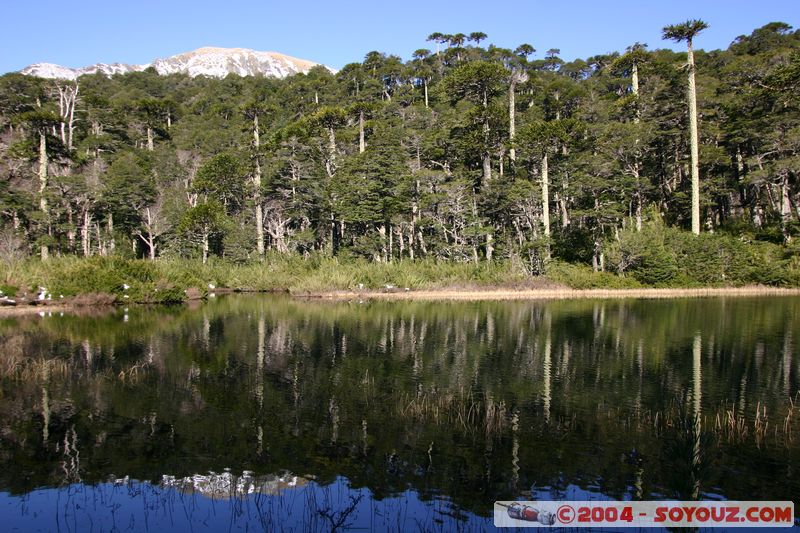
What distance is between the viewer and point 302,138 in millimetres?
49125

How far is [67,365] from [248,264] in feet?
104

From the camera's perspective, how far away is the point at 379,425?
Answer: 10.3 metres

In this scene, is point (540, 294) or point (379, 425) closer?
point (379, 425)

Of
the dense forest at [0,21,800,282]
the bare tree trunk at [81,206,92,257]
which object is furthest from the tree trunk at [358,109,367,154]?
the bare tree trunk at [81,206,92,257]

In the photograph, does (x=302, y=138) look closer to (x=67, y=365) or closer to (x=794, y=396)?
(x=67, y=365)

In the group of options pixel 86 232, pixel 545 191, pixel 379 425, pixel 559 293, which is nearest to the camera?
pixel 379 425

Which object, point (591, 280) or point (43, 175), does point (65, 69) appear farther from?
point (591, 280)

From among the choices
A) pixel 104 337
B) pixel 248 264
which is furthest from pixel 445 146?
pixel 104 337

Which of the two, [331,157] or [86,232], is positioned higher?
[331,157]

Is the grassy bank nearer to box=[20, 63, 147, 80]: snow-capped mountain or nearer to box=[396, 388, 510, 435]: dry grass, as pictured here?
box=[396, 388, 510, 435]: dry grass

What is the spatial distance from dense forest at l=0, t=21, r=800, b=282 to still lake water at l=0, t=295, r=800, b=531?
21638 mm

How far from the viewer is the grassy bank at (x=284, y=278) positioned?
29641 millimetres

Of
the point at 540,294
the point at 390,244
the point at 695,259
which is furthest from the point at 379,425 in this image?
the point at 390,244

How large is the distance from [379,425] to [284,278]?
105 ft
